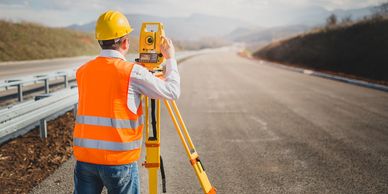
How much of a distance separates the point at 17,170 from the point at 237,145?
347 cm

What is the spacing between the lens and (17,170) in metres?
4.82

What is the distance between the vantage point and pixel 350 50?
24984 mm

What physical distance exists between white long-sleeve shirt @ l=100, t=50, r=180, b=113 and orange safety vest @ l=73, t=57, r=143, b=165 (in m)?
0.04

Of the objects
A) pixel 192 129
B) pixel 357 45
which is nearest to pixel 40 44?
pixel 357 45

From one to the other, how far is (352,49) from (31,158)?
24.3 metres

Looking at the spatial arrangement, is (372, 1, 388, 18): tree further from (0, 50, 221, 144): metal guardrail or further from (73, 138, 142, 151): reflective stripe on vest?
(73, 138, 142, 151): reflective stripe on vest

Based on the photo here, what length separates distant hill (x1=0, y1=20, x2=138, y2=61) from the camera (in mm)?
35750

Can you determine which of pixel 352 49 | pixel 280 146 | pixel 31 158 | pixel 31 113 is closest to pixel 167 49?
pixel 31 113

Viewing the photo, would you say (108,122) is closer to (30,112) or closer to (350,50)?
(30,112)

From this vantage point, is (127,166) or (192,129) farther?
(192,129)

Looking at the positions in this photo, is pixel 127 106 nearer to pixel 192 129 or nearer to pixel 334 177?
pixel 334 177

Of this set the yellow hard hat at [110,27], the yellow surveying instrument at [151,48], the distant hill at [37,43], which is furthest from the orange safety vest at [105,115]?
the distant hill at [37,43]

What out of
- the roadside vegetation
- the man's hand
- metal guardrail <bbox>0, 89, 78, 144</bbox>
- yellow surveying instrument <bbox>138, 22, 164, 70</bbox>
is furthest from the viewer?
the roadside vegetation

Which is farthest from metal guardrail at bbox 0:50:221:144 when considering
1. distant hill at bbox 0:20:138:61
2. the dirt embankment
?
distant hill at bbox 0:20:138:61
